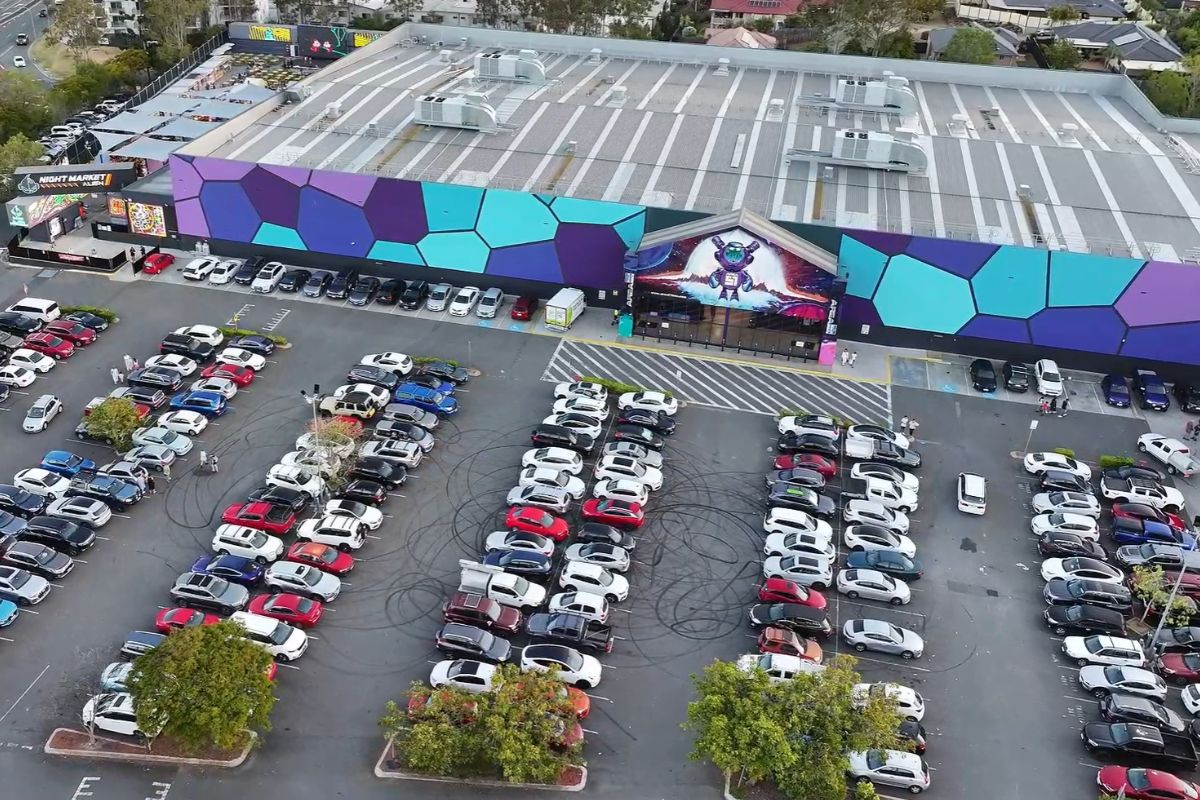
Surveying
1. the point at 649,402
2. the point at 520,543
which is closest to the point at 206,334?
the point at 649,402

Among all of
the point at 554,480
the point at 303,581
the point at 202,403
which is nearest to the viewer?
the point at 303,581

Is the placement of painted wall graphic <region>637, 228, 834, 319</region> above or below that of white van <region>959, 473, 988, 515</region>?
above

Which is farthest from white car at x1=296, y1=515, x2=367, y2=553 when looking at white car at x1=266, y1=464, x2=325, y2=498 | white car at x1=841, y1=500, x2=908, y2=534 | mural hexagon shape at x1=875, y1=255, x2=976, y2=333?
mural hexagon shape at x1=875, y1=255, x2=976, y2=333

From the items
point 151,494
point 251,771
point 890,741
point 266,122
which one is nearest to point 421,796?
point 251,771

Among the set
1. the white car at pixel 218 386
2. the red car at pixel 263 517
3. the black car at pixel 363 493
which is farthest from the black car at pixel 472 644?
the white car at pixel 218 386

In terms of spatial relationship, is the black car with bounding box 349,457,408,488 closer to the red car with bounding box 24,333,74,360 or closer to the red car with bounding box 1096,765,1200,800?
the red car with bounding box 24,333,74,360

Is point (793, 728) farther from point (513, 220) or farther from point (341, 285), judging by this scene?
point (341, 285)
